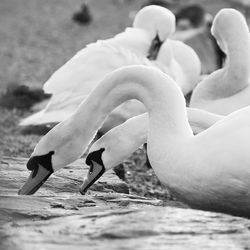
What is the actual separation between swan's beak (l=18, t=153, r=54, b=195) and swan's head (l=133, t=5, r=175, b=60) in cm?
429

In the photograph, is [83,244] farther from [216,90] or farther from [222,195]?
[216,90]

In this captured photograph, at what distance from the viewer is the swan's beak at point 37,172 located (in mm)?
5480

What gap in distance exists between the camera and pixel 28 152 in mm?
8109

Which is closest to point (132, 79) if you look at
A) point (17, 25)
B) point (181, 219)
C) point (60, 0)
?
point (181, 219)

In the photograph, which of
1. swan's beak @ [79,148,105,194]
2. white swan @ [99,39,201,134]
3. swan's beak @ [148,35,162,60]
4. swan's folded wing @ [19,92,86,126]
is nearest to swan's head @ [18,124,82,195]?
swan's beak @ [79,148,105,194]

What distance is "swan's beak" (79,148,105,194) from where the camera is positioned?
18.3 ft

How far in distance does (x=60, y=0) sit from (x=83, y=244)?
1808cm

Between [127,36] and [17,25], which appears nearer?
[127,36]

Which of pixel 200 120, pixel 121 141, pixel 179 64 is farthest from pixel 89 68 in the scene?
pixel 121 141

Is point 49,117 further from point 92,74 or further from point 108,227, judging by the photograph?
point 108,227

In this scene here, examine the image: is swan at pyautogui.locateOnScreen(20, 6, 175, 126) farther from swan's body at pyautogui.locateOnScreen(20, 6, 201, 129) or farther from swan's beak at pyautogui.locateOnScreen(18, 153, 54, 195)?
swan's beak at pyautogui.locateOnScreen(18, 153, 54, 195)

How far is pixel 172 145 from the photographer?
5.16 metres

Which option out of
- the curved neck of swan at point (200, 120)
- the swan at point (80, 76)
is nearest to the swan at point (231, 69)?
the swan at point (80, 76)

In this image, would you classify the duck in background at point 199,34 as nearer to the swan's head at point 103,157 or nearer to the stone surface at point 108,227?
the swan's head at point 103,157
